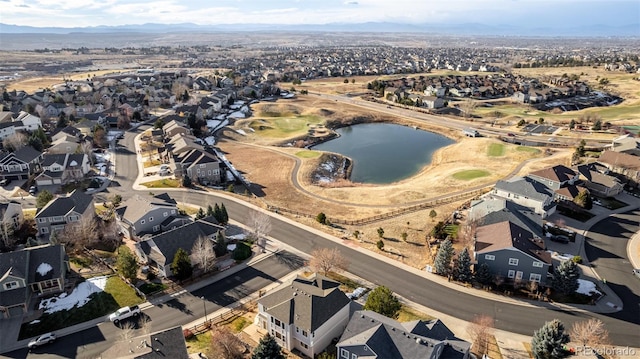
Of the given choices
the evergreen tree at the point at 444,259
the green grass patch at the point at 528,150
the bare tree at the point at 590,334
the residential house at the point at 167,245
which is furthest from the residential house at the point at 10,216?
the green grass patch at the point at 528,150

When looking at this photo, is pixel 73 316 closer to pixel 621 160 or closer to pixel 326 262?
pixel 326 262

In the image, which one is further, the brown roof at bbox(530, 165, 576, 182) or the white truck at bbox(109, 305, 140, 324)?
the brown roof at bbox(530, 165, 576, 182)

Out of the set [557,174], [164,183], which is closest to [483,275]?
[557,174]

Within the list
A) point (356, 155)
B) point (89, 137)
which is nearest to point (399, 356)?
point (356, 155)

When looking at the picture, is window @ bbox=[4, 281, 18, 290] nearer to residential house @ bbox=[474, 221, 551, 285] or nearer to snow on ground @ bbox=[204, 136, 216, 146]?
residential house @ bbox=[474, 221, 551, 285]

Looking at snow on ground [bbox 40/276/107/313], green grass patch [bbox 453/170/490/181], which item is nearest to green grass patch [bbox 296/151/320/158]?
green grass patch [bbox 453/170/490/181]

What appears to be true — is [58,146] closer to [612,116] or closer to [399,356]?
[399,356]
